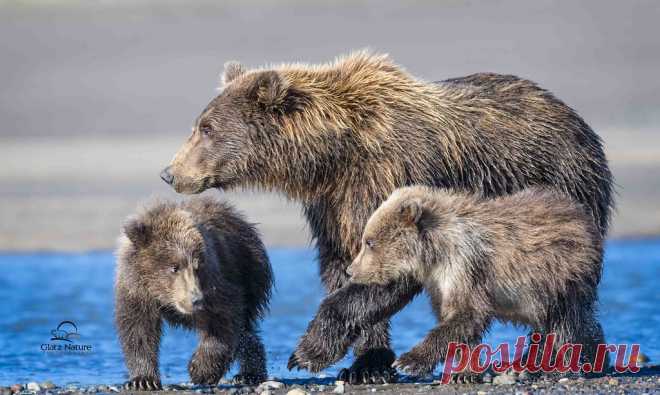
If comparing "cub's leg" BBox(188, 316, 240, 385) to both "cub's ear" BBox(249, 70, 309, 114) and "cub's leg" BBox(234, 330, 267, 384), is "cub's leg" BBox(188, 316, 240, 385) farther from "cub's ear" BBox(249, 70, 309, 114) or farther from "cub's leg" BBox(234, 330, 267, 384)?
"cub's ear" BBox(249, 70, 309, 114)

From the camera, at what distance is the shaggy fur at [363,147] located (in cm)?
959

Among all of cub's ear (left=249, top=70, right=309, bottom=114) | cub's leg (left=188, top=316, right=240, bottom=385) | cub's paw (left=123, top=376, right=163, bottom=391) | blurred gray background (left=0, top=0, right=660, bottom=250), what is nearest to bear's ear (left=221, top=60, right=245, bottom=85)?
cub's ear (left=249, top=70, right=309, bottom=114)

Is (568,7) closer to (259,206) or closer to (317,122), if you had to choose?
(259,206)

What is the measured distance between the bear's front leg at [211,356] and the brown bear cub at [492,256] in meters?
0.96

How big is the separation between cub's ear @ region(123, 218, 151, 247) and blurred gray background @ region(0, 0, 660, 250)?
10179mm

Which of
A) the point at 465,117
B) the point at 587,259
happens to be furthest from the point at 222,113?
the point at 587,259

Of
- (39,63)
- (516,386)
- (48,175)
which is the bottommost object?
(516,386)

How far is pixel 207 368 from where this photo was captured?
922cm

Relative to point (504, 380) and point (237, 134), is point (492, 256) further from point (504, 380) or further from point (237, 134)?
point (237, 134)

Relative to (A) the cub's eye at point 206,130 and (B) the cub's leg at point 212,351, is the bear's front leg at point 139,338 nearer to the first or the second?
(B) the cub's leg at point 212,351

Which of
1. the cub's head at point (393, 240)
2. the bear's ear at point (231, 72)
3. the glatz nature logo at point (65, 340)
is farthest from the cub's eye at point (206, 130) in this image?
the glatz nature logo at point (65, 340)

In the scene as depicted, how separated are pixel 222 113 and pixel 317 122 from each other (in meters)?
0.70

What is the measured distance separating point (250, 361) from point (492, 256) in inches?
84.6

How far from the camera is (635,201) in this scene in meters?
20.7
